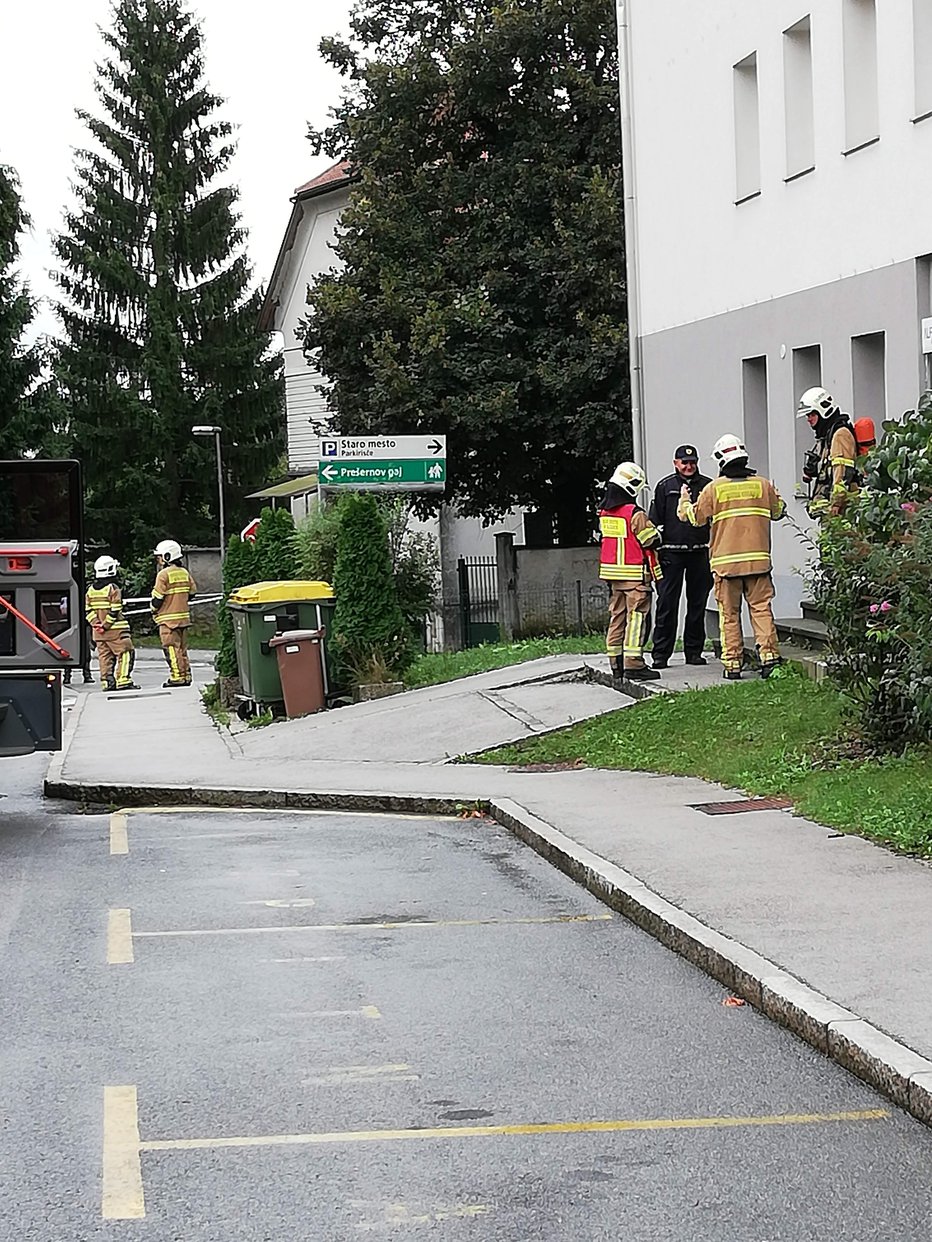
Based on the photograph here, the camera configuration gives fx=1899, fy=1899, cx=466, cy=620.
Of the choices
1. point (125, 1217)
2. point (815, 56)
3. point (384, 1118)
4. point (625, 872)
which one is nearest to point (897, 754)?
point (625, 872)

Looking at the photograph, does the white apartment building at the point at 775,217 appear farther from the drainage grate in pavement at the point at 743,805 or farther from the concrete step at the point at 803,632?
the drainage grate in pavement at the point at 743,805

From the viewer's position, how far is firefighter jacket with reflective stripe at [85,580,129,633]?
28688 millimetres

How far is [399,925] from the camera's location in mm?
8562

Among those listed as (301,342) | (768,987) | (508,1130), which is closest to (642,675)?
(768,987)

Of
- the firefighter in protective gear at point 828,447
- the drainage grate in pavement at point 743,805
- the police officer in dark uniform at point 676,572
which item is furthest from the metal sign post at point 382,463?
the drainage grate in pavement at point 743,805

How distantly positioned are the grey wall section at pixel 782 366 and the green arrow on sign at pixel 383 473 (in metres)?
3.87

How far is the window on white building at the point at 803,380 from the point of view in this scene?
20.6 metres

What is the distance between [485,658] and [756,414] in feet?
14.1

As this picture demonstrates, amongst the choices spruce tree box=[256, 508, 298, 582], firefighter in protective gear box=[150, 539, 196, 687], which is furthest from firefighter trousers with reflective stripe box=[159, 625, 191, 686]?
spruce tree box=[256, 508, 298, 582]

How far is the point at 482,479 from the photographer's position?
34.5 meters

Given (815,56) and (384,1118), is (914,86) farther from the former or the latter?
(384,1118)

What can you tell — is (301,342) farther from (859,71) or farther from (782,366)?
(859,71)

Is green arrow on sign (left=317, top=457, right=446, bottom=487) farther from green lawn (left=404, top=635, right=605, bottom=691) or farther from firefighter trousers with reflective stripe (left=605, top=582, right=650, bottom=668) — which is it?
firefighter trousers with reflective stripe (left=605, top=582, right=650, bottom=668)

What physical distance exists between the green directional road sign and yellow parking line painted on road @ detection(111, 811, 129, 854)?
23.1 ft
